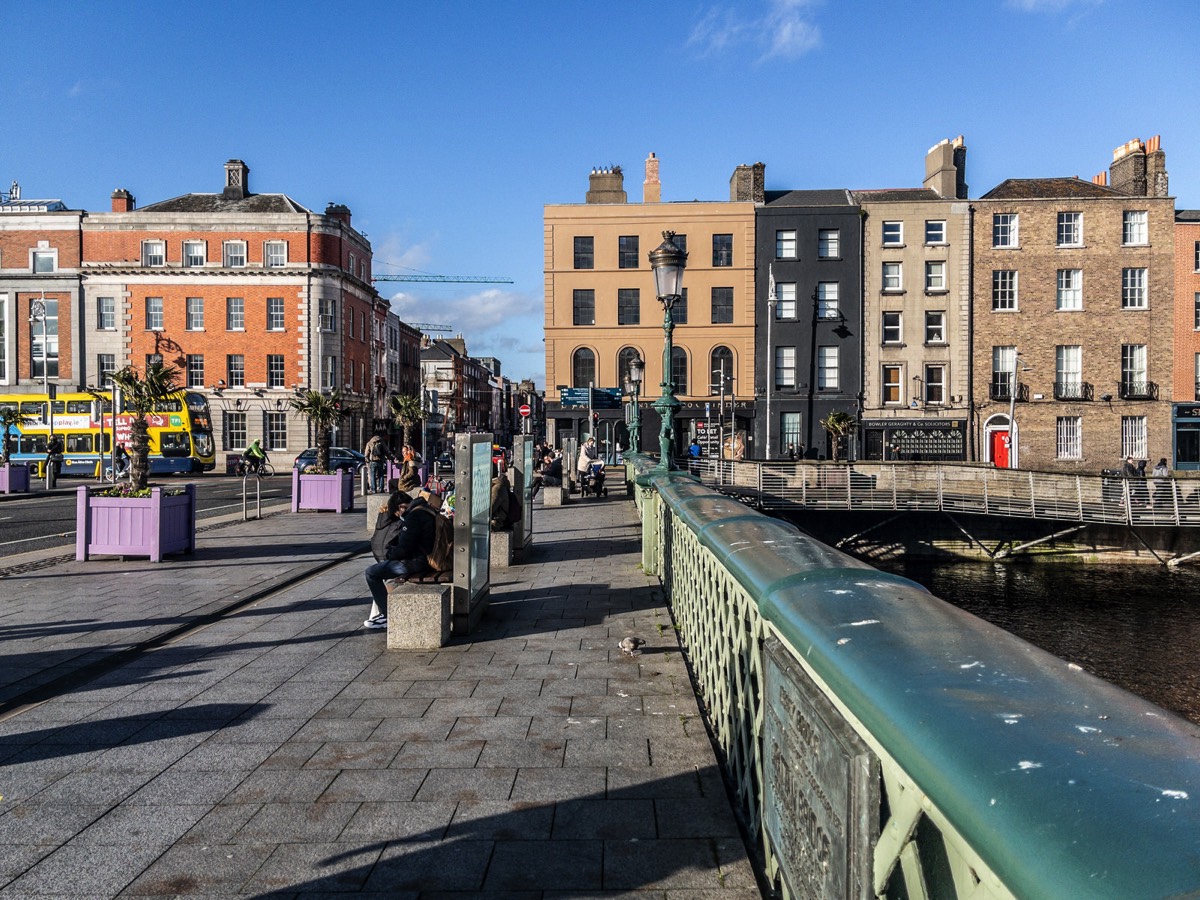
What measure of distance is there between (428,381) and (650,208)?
5373 centimetres

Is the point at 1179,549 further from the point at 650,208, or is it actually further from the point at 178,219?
the point at 178,219

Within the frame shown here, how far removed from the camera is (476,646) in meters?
7.47

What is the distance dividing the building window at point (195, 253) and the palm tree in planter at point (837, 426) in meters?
34.6

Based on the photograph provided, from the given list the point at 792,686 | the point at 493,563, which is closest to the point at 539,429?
the point at 493,563

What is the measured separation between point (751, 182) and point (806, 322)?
758cm

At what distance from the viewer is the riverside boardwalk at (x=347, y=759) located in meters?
3.54

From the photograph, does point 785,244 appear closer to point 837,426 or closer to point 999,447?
point 837,426

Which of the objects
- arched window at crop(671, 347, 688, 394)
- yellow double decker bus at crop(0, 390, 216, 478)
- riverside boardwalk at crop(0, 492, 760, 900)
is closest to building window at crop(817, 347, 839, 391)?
arched window at crop(671, 347, 688, 394)

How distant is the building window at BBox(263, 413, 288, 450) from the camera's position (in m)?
50.2

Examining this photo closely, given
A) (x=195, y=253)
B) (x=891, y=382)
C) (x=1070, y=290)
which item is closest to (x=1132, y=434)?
(x=1070, y=290)

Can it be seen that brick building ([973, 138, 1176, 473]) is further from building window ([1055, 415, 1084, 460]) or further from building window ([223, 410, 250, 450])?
building window ([223, 410, 250, 450])

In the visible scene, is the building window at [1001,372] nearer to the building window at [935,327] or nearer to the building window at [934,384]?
the building window at [934,384]

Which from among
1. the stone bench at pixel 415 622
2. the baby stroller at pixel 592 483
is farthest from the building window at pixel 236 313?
the stone bench at pixel 415 622

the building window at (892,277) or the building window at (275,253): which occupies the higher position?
the building window at (275,253)
